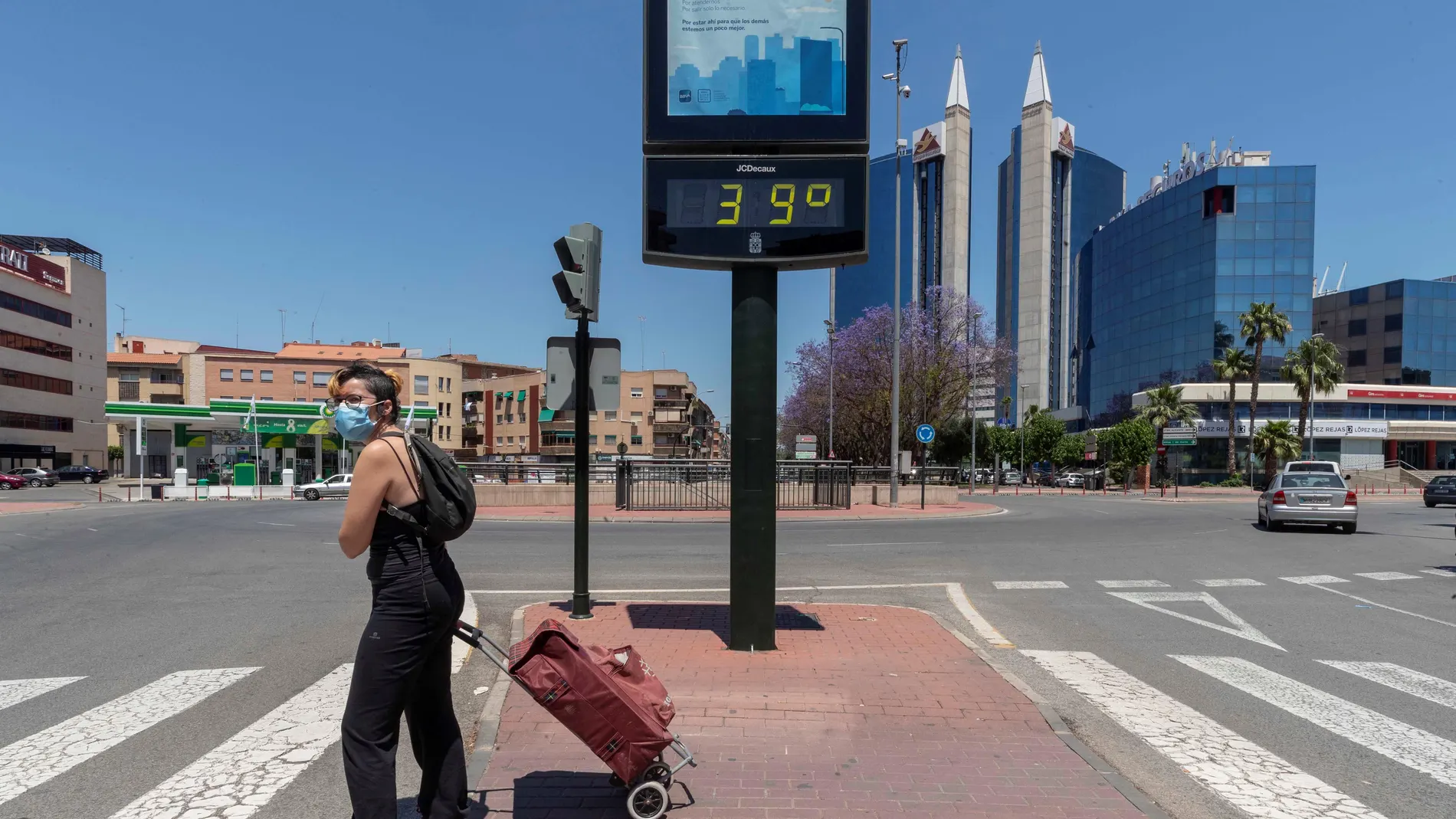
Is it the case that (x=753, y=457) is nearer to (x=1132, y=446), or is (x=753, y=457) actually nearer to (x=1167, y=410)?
(x=1132, y=446)

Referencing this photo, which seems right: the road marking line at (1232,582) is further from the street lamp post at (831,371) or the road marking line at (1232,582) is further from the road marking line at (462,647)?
the street lamp post at (831,371)

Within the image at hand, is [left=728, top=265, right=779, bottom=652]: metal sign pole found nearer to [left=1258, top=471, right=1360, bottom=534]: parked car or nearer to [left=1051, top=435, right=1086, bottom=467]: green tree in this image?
[left=1258, top=471, right=1360, bottom=534]: parked car

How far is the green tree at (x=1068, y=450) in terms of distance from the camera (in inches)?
3004

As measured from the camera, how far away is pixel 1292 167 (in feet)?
257

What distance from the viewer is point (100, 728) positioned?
4973 mm

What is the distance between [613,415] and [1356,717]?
77511 mm

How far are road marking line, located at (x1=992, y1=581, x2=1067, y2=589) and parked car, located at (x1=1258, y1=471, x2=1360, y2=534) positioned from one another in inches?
445

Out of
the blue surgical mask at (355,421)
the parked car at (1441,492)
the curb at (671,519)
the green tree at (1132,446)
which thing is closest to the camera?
the blue surgical mask at (355,421)

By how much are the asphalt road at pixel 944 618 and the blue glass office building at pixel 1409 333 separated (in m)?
79.5

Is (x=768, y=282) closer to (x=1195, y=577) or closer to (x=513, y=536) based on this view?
(x=1195, y=577)

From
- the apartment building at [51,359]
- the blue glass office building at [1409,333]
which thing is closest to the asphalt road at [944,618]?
the apartment building at [51,359]

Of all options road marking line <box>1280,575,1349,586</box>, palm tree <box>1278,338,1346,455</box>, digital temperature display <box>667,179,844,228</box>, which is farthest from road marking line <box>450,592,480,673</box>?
palm tree <box>1278,338,1346,455</box>

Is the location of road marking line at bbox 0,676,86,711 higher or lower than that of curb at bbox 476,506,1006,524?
higher

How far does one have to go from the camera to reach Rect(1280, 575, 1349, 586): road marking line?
11734 millimetres
